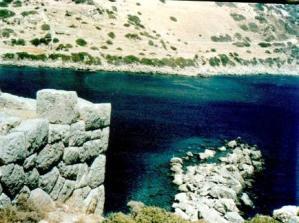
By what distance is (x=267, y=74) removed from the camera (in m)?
115

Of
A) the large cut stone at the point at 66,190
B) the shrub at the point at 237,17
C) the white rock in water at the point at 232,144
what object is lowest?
the white rock in water at the point at 232,144

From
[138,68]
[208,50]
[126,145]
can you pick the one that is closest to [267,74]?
[208,50]

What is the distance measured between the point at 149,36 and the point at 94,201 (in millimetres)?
92916

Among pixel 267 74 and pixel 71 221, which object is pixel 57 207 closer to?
pixel 71 221

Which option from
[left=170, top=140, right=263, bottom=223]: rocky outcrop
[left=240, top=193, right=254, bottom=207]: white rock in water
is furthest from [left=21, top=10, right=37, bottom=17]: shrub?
[left=240, top=193, right=254, bottom=207]: white rock in water

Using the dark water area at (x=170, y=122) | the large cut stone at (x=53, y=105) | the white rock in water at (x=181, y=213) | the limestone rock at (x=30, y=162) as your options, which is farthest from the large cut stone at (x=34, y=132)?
the dark water area at (x=170, y=122)

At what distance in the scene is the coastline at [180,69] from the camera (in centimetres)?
7831

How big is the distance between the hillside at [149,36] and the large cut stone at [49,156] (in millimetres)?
69481

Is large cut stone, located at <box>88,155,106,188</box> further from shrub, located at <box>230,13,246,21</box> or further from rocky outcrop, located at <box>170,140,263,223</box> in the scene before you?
shrub, located at <box>230,13,246,21</box>

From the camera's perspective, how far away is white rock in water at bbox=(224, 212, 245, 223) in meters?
23.2

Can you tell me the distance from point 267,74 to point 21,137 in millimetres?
110828

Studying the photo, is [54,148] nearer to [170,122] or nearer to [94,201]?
[94,201]

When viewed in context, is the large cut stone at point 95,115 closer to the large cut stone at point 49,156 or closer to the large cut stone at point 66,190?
the large cut stone at point 49,156

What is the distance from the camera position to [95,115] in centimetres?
1126
